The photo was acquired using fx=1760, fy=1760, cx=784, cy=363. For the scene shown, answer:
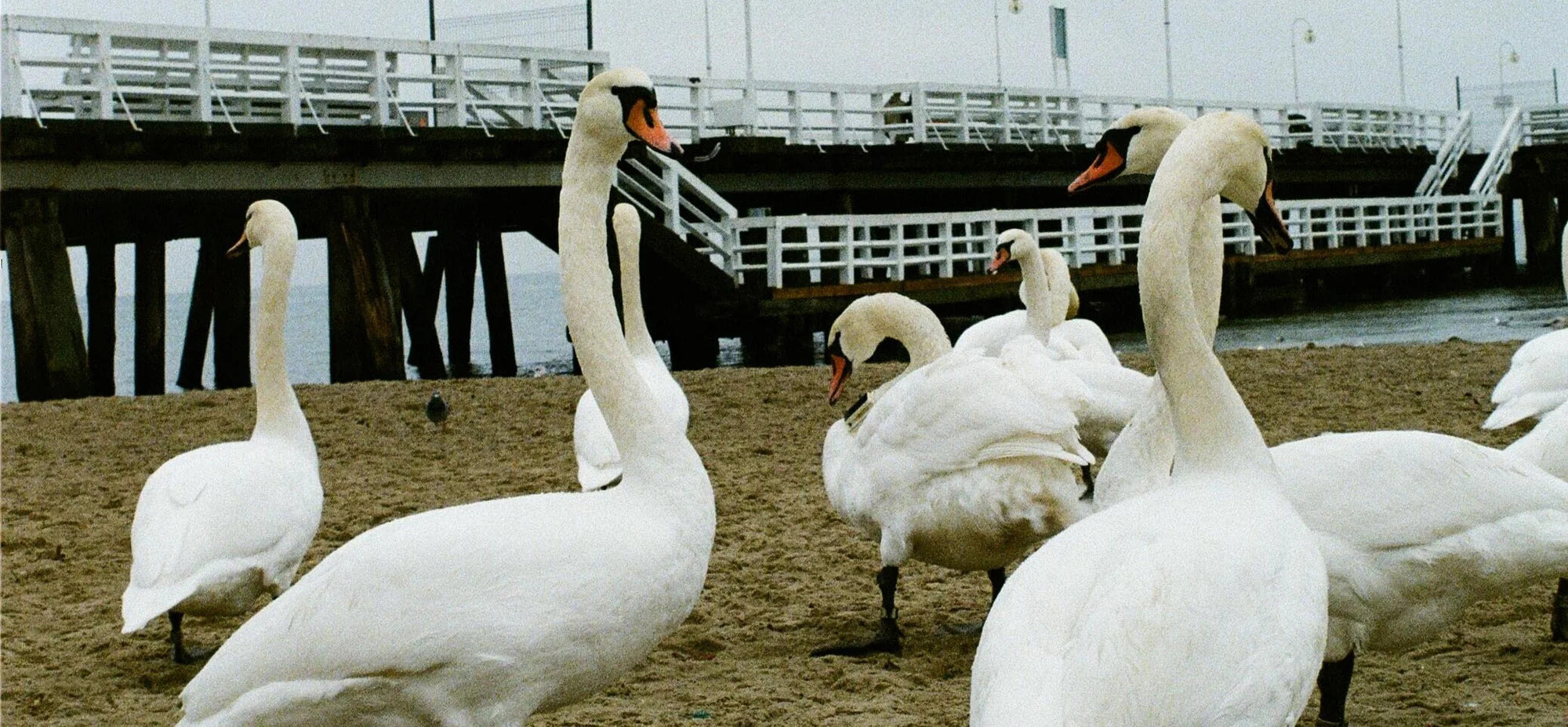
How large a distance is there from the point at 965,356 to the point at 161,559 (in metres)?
2.80

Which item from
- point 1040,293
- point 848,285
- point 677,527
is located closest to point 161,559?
point 677,527

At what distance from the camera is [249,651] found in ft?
13.1

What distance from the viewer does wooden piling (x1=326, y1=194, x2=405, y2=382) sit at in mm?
18719

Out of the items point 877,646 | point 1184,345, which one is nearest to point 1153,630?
point 1184,345

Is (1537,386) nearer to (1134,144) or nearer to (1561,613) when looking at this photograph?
(1561,613)

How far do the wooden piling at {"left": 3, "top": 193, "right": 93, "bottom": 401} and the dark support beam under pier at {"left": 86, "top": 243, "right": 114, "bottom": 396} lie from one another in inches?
177

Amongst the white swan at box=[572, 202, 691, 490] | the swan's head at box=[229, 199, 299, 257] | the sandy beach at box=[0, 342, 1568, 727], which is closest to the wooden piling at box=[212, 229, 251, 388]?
the sandy beach at box=[0, 342, 1568, 727]

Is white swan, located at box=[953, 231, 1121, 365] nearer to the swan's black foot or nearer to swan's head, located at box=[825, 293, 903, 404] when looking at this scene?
swan's head, located at box=[825, 293, 903, 404]

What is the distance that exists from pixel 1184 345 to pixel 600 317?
4.92 feet

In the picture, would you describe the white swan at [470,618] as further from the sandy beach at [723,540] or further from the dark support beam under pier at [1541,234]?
the dark support beam under pier at [1541,234]

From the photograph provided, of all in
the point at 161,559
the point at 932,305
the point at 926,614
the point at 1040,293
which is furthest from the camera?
the point at 932,305

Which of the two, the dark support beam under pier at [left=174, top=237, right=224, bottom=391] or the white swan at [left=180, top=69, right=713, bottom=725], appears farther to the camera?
the dark support beam under pier at [left=174, top=237, right=224, bottom=391]

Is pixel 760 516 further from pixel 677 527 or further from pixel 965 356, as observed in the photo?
pixel 677 527

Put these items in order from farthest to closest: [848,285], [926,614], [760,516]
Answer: [848,285] < [760,516] < [926,614]
